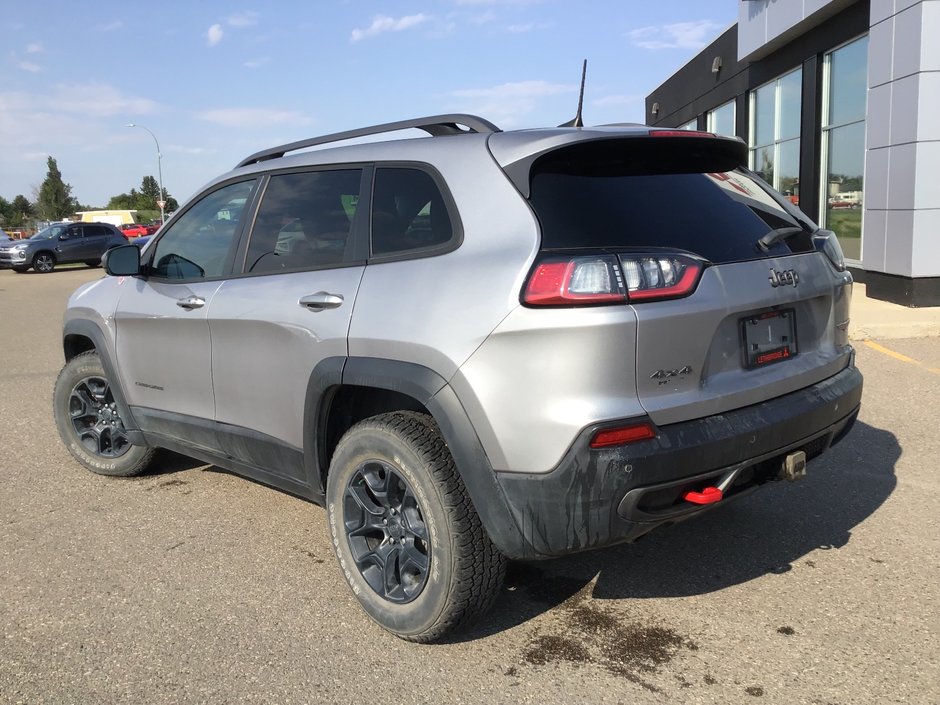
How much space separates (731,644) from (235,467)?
2.27 meters

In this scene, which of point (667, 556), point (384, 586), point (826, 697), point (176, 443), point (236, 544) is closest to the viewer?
point (826, 697)

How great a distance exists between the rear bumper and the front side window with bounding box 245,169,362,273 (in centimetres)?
129

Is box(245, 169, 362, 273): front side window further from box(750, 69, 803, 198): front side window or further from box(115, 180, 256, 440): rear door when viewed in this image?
box(750, 69, 803, 198): front side window

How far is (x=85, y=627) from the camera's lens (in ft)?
10.5

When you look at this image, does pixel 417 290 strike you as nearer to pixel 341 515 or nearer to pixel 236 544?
pixel 341 515

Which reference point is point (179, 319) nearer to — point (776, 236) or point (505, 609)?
point (505, 609)

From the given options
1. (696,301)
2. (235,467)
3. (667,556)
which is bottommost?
(667,556)

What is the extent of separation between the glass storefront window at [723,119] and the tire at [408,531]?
1867 cm

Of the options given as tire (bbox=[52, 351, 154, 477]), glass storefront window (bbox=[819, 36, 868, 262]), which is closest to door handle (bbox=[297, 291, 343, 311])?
tire (bbox=[52, 351, 154, 477])

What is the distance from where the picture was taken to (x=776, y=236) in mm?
3084

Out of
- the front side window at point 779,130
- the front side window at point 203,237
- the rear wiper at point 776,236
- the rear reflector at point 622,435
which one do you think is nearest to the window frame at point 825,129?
the front side window at point 779,130

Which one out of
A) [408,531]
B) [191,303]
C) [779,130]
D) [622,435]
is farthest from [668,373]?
[779,130]

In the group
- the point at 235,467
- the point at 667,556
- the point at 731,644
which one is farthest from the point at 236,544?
the point at 731,644

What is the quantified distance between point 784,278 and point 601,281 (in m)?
0.83
